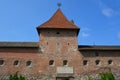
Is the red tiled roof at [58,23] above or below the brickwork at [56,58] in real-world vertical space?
above

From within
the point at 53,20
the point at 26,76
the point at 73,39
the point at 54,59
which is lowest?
the point at 26,76

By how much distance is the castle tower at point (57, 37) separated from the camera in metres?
28.7

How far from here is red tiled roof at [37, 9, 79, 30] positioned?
29.3m

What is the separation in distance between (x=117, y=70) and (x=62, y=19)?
842 cm

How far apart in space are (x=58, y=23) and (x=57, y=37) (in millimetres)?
1861

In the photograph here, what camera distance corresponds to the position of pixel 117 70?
28.3 metres

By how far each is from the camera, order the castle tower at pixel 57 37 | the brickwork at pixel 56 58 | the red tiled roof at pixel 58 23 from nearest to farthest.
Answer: the brickwork at pixel 56 58 < the castle tower at pixel 57 37 < the red tiled roof at pixel 58 23

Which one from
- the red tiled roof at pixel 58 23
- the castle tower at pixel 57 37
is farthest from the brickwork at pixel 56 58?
the red tiled roof at pixel 58 23

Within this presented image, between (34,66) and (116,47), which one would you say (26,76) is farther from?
(116,47)

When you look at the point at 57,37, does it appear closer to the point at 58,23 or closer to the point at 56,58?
the point at 58,23

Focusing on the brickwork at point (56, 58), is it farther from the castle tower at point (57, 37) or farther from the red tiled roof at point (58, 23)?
the red tiled roof at point (58, 23)

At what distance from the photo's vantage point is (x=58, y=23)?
30062 mm

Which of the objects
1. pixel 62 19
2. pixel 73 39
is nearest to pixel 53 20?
pixel 62 19

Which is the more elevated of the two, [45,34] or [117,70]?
[45,34]
